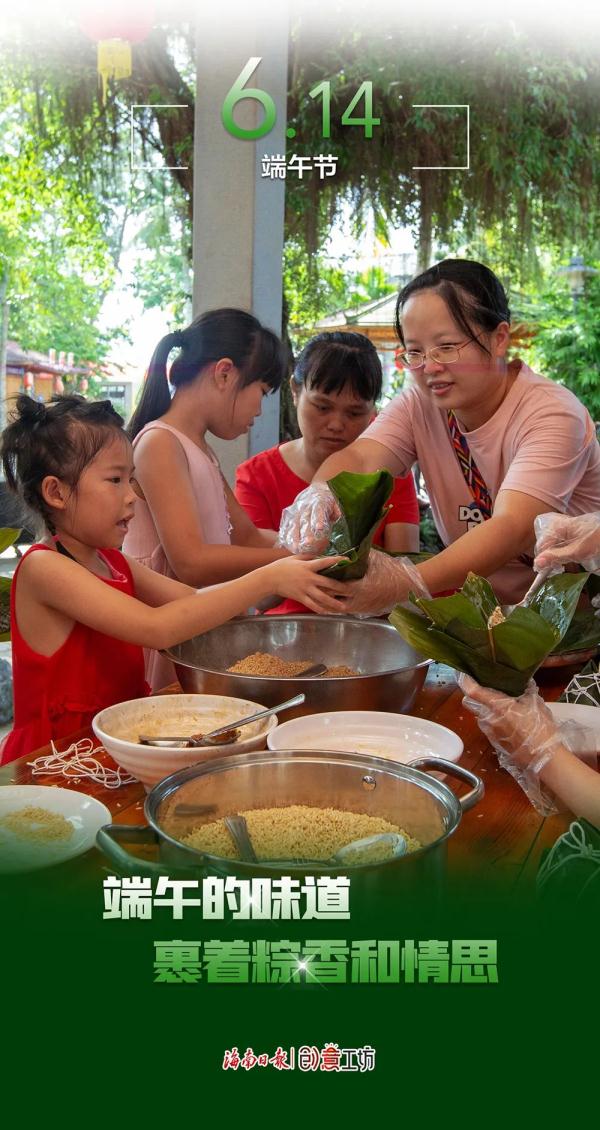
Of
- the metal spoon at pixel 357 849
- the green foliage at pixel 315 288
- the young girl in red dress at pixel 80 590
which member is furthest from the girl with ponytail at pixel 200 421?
the green foliage at pixel 315 288

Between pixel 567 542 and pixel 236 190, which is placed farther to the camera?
pixel 236 190

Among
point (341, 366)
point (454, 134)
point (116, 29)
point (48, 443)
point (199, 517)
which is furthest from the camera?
point (454, 134)

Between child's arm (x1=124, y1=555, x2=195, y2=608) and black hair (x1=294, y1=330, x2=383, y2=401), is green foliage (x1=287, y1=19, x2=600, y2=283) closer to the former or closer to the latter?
black hair (x1=294, y1=330, x2=383, y2=401)

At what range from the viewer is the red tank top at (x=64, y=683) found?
1.45 meters

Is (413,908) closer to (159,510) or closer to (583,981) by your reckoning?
(583,981)

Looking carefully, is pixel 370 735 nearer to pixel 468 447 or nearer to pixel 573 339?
pixel 468 447

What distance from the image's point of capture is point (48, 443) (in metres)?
1.55

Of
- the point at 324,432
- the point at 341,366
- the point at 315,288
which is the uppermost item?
the point at 315,288

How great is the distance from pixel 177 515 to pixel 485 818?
1098mm

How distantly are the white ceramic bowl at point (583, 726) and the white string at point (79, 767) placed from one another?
51 cm

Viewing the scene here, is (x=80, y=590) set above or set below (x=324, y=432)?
below

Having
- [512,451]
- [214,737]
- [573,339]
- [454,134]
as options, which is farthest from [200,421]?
[573,339]

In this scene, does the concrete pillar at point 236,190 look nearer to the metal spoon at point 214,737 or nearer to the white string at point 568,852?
the metal spoon at point 214,737

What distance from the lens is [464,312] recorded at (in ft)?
5.70
